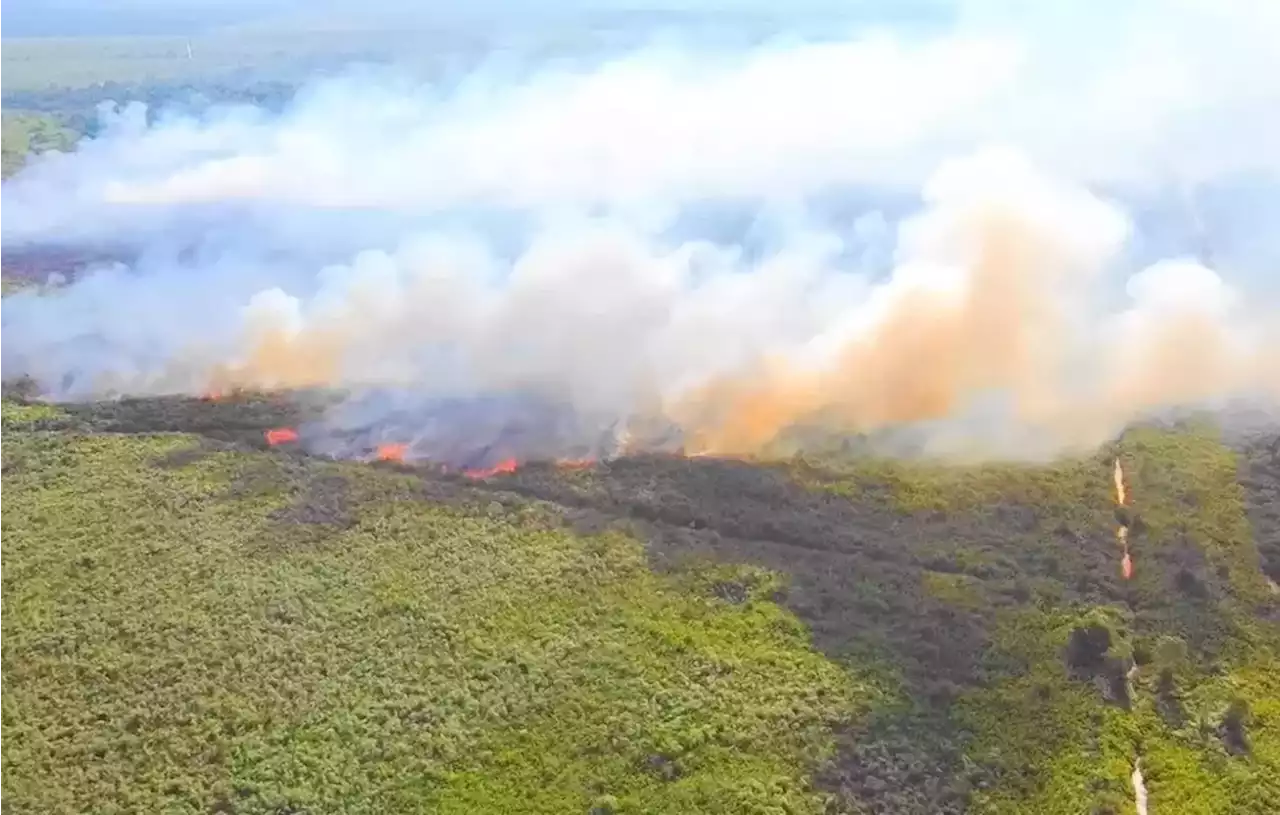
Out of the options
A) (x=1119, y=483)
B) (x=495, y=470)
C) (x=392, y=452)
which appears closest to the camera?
(x=1119, y=483)

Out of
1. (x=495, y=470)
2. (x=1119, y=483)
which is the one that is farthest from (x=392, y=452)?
(x=1119, y=483)

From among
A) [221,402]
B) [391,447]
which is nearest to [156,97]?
[221,402]

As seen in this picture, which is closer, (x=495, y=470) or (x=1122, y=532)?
(x=1122, y=532)

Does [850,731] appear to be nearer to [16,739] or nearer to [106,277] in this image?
[16,739]

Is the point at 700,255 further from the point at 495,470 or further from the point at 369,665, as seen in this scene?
the point at 369,665

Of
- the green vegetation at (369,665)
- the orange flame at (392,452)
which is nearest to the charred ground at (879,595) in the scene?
the green vegetation at (369,665)

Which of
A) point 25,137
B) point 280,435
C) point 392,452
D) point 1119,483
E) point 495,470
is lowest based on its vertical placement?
point 1119,483

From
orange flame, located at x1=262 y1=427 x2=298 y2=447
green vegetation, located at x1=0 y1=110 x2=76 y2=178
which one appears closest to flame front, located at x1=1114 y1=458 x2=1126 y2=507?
orange flame, located at x1=262 y1=427 x2=298 y2=447
